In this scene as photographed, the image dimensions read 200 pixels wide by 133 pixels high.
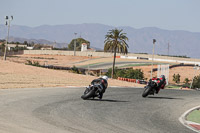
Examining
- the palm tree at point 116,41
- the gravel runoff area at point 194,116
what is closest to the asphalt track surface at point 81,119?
the gravel runoff area at point 194,116

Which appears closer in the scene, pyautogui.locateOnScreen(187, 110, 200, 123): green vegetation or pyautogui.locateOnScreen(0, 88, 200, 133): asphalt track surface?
pyautogui.locateOnScreen(0, 88, 200, 133): asphalt track surface

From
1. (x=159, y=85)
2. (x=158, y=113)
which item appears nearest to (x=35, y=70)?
(x=159, y=85)

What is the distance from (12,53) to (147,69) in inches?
2887

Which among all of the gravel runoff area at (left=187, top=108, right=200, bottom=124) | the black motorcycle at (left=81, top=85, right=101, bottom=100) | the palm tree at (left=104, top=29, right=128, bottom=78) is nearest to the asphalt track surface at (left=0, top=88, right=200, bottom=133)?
the gravel runoff area at (left=187, top=108, right=200, bottom=124)

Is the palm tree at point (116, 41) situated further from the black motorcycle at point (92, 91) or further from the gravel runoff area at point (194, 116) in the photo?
the gravel runoff area at point (194, 116)

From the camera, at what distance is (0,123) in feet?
34.9

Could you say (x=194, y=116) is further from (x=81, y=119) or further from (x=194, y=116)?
(x=81, y=119)

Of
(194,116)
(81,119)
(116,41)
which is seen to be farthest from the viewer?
(116,41)

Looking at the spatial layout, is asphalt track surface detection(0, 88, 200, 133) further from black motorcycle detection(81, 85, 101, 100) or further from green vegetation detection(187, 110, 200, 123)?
black motorcycle detection(81, 85, 101, 100)

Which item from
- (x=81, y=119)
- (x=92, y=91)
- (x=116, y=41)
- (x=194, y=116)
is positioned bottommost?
(x=194, y=116)

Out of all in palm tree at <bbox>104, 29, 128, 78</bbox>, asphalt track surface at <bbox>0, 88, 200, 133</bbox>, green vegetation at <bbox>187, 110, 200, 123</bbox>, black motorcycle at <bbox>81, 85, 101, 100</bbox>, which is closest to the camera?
asphalt track surface at <bbox>0, 88, 200, 133</bbox>

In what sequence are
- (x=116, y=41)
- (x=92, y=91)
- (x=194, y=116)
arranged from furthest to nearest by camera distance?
1. (x=116, y=41)
2. (x=92, y=91)
3. (x=194, y=116)

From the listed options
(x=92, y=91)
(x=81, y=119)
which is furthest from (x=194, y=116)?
(x=81, y=119)

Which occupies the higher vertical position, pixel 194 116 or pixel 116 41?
pixel 116 41
